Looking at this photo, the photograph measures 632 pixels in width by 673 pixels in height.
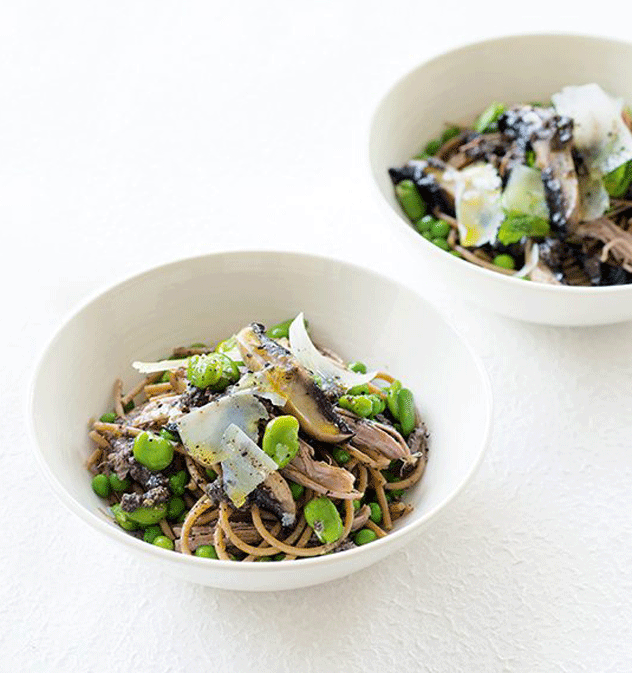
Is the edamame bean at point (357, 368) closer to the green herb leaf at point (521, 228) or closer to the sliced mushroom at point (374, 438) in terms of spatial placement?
the sliced mushroom at point (374, 438)

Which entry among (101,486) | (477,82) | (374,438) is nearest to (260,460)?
(374,438)

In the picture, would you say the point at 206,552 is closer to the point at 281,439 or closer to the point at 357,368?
the point at 281,439

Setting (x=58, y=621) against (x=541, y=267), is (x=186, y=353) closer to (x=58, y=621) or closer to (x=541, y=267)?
(x=58, y=621)

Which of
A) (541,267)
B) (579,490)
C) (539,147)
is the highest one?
(539,147)

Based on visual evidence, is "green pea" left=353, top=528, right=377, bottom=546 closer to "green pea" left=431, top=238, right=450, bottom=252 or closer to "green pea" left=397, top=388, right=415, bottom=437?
"green pea" left=397, top=388, right=415, bottom=437

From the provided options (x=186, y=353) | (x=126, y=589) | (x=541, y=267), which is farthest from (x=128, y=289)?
(x=541, y=267)

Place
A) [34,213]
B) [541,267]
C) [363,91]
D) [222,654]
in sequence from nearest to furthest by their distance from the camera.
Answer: [222,654] → [541,267] → [34,213] → [363,91]
